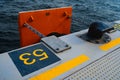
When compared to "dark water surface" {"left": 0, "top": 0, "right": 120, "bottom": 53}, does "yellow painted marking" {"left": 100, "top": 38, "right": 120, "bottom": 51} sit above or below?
above

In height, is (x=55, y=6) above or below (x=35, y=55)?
below

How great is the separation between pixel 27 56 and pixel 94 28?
67 cm

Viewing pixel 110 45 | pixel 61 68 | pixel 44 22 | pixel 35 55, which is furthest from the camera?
pixel 44 22

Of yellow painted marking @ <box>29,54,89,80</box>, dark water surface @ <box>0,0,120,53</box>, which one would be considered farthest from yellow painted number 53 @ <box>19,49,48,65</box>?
dark water surface @ <box>0,0,120,53</box>

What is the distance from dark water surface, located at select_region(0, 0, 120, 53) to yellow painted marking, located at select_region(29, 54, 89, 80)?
290 cm

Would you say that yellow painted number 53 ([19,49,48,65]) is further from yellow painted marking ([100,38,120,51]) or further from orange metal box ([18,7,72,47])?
orange metal box ([18,7,72,47])

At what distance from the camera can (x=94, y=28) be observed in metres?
1.55

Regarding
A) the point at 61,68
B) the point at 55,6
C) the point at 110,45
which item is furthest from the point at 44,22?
the point at 55,6

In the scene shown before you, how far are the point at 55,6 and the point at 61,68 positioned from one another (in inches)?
214

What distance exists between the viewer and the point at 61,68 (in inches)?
47.6

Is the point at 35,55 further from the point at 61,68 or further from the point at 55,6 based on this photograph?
the point at 55,6

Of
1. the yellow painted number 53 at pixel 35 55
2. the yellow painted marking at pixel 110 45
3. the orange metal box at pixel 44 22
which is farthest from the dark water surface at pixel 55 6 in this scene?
the yellow painted marking at pixel 110 45

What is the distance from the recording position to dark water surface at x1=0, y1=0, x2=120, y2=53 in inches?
173

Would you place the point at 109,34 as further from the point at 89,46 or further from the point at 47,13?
the point at 47,13
